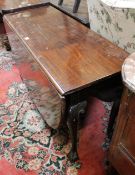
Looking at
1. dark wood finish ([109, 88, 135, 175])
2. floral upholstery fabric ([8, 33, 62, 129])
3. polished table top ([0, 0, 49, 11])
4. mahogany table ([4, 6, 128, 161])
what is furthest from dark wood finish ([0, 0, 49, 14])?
dark wood finish ([109, 88, 135, 175])

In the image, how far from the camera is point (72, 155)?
4.11ft

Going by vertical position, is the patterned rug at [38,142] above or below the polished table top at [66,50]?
below

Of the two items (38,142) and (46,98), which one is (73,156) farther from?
(46,98)

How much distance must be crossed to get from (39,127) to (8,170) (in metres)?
0.37

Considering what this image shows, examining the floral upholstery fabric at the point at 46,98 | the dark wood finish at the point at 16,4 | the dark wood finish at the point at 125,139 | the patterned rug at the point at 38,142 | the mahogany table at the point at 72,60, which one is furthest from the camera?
the dark wood finish at the point at 16,4

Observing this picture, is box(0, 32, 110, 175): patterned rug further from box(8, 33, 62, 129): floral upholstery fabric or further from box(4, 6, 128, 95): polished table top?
box(4, 6, 128, 95): polished table top

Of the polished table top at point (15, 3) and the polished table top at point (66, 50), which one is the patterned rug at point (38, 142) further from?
the polished table top at point (15, 3)

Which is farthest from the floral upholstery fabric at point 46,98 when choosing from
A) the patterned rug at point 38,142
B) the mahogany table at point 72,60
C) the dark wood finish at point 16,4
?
the dark wood finish at point 16,4

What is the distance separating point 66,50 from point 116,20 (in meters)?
0.33

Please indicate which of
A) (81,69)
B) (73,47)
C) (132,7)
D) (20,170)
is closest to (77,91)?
(81,69)

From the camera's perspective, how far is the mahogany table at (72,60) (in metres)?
0.98

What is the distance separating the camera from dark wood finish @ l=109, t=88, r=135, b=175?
2.53 ft

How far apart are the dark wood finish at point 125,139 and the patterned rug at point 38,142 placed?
1.00 ft

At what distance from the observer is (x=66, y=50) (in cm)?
119
